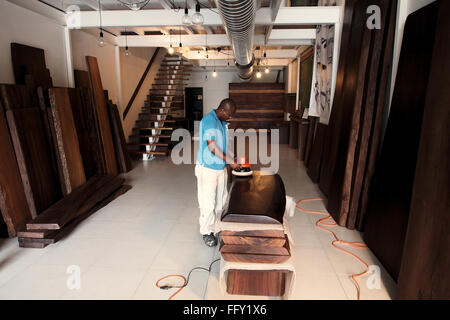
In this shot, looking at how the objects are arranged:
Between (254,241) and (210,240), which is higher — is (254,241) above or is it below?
above

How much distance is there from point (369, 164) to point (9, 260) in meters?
3.73

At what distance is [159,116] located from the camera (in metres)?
8.59

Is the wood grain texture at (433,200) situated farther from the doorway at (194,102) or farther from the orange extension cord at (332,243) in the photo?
the doorway at (194,102)

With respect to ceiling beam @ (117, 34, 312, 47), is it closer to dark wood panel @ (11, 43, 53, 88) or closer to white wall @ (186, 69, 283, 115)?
dark wood panel @ (11, 43, 53, 88)

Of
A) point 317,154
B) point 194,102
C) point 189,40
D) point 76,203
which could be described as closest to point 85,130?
point 76,203

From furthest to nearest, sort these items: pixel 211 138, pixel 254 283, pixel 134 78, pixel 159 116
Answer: pixel 134 78, pixel 159 116, pixel 211 138, pixel 254 283

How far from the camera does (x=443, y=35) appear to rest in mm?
1944

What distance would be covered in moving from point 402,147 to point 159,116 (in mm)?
6958

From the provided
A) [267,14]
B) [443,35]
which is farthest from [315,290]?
[267,14]

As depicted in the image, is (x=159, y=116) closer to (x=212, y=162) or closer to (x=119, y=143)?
(x=119, y=143)

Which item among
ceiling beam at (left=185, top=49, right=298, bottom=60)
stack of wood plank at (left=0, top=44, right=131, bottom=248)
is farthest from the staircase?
stack of wood plank at (left=0, top=44, right=131, bottom=248)

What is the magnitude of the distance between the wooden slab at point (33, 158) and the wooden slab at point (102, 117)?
5.08ft

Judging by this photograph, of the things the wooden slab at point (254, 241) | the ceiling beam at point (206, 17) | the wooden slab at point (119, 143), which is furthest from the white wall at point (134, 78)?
the wooden slab at point (254, 241)

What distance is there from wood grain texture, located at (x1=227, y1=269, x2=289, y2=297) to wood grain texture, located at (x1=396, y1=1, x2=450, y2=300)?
856 millimetres
